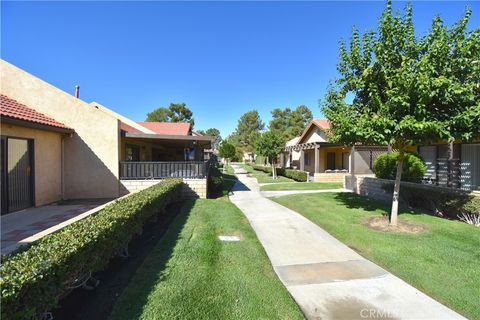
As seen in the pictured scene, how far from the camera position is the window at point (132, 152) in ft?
48.5

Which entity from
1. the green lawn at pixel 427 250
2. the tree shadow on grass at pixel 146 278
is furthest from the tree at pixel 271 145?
the tree shadow on grass at pixel 146 278

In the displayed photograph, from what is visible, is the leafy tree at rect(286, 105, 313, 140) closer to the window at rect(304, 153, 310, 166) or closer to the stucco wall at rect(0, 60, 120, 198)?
the window at rect(304, 153, 310, 166)

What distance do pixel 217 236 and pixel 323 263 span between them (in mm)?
2584

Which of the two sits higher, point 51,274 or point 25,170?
point 25,170

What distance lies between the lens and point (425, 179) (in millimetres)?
12680

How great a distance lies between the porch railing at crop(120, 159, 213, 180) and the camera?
11594 millimetres

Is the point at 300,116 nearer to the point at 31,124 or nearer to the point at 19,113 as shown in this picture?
the point at 19,113

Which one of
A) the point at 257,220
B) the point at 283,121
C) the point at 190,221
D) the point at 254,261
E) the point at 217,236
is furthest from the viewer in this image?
the point at 283,121

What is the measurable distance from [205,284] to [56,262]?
207 cm

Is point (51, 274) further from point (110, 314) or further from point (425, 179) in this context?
point (425, 179)

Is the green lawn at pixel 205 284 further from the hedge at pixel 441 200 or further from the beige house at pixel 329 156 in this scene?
the beige house at pixel 329 156

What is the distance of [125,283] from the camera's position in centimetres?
421

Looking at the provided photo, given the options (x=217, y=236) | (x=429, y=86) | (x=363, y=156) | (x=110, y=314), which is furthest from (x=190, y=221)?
(x=363, y=156)

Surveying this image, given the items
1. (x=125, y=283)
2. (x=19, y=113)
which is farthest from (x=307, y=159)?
(x=125, y=283)
